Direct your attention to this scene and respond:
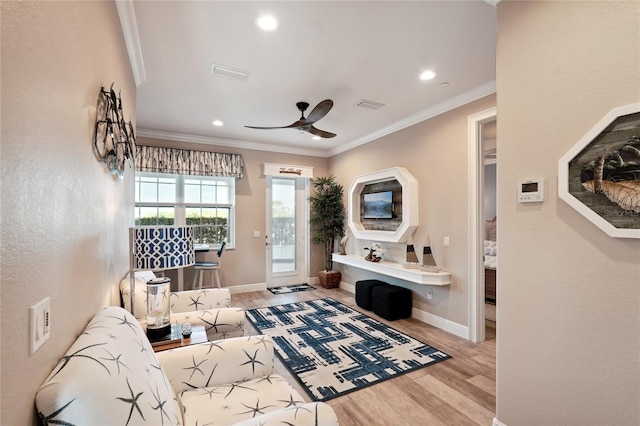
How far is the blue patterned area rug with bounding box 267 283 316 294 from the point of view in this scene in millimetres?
5312

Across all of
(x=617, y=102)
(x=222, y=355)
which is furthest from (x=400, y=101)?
(x=222, y=355)

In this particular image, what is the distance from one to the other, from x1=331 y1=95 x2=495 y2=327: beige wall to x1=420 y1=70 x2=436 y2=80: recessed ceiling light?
2.28ft

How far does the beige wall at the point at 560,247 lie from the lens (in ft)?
4.32

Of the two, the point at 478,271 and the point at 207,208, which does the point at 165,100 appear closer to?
the point at 207,208

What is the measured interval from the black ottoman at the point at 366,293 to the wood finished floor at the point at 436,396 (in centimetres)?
120

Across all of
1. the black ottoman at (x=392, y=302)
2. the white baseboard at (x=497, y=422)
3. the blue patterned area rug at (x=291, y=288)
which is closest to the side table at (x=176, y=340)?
the white baseboard at (x=497, y=422)

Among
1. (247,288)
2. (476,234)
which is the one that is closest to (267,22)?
(476,234)

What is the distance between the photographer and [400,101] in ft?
11.5

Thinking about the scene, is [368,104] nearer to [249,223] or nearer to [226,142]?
[226,142]

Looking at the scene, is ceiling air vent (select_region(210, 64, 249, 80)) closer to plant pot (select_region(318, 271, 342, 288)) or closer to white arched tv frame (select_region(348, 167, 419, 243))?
white arched tv frame (select_region(348, 167, 419, 243))

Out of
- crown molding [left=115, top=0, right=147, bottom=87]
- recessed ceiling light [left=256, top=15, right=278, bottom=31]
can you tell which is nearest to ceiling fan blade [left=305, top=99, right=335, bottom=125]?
recessed ceiling light [left=256, top=15, right=278, bottom=31]

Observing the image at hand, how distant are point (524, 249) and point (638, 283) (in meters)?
0.47

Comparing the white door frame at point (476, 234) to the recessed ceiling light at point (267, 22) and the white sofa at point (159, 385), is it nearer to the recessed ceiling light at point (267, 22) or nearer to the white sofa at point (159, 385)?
the recessed ceiling light at point (267, 22)

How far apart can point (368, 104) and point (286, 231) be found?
3.11 meters
